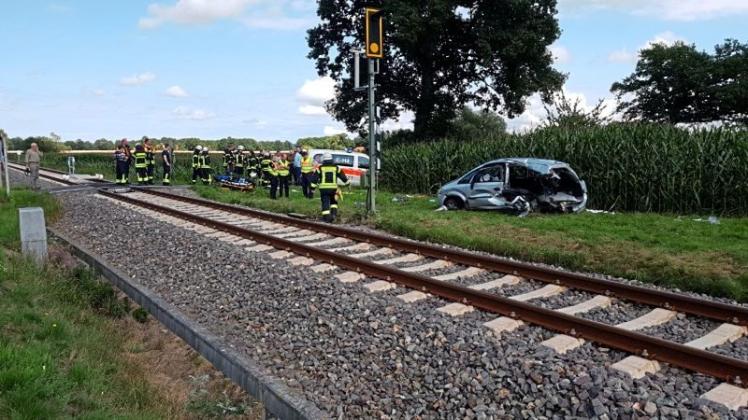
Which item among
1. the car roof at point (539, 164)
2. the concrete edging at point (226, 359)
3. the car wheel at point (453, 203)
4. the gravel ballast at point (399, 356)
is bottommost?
the concrete edging at point (226, 359)

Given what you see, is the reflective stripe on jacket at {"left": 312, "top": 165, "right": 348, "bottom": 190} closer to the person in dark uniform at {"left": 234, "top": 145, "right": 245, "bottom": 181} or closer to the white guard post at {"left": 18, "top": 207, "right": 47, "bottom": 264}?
the white guard post at {"left": 18, "top": 207, "right": 47, "bottom": 264}

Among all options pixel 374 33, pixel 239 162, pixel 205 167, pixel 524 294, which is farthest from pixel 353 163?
pixel 524 294

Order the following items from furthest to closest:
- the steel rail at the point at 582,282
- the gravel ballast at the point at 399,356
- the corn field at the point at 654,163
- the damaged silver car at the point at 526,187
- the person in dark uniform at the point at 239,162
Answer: the person in dark uniform at the point at 239,162
the corn field at the point at 654,163
the damaged silver car at the point at 526,187
the steel rail at the point at 582,282
the gravel ballast at the point at 399,356

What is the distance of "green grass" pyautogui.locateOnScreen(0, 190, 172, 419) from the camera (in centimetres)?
430

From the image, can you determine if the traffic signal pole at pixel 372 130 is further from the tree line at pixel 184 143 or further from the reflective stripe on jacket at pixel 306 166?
the tree line at pixel 184 143

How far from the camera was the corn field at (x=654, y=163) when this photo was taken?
607 inches

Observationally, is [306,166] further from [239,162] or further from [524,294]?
[524,294]

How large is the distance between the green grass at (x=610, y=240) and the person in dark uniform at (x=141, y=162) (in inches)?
450

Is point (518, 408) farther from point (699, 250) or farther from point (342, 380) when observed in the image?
point (699, 250)

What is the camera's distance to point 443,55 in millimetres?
39188

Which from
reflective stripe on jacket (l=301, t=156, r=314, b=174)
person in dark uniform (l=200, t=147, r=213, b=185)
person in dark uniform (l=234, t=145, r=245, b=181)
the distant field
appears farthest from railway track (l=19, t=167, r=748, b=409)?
the distant field

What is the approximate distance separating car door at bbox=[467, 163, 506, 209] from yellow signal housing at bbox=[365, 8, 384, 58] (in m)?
4.29

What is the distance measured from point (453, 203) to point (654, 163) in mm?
5226

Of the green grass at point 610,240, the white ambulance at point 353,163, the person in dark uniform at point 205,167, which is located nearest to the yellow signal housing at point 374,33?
the green grass at point 610,240
